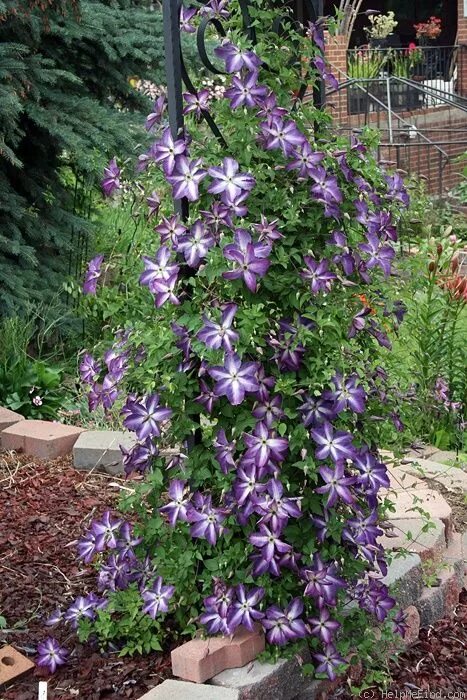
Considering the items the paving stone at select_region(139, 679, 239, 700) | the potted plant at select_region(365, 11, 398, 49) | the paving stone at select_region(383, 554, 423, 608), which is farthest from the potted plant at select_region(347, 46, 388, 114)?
the paving stone at select_region(139, 679, 239, 700)

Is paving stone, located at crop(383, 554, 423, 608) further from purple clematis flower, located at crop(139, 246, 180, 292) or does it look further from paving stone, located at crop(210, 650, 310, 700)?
purple clematis flower, located at crop(139, 246, 180, 292)

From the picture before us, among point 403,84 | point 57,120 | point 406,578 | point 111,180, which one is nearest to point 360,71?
point 403,84

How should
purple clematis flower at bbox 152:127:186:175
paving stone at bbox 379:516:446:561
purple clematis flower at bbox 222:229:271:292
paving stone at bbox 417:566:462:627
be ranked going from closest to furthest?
purple clematis flower at bbox 222:229:271:292 < purple clematis flower at bbox 152:127:186:175 < paving stone at bbox 417:566:462:627 < paving stone at bbox 379:516:446:561

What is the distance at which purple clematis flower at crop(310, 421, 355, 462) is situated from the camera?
213 centimetres

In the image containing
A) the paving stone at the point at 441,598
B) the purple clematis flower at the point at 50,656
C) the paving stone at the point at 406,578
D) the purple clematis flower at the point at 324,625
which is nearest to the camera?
the purple clematis flower at the point at 324,625

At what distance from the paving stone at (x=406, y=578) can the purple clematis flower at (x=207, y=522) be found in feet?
2.16

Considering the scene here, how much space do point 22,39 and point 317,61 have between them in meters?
3.22

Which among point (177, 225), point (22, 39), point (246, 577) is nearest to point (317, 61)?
point (177, 225)

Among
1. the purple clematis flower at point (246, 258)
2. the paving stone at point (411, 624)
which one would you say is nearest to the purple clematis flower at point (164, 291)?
the purple clematis flower at point (246, 258)

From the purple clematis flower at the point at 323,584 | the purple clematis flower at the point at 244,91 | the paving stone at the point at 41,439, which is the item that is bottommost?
the paving stone at the point at 41,439

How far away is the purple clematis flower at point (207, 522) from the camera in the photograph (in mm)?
2178

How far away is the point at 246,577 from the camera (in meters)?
2.24

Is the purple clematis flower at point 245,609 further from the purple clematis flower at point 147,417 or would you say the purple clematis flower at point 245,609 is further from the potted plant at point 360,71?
the potted plant at point 360,71

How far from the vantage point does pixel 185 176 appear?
214cm
